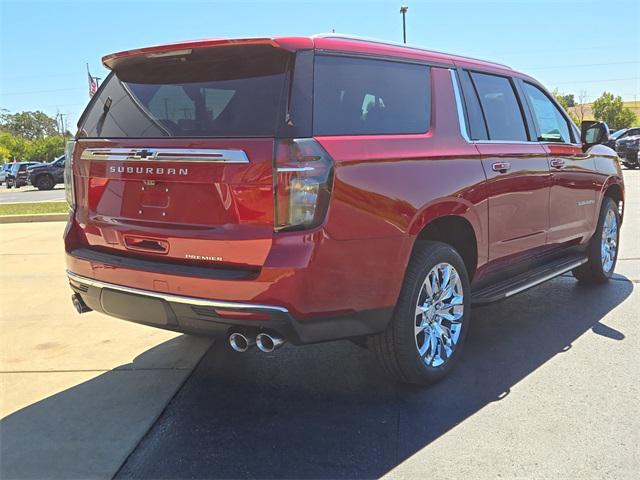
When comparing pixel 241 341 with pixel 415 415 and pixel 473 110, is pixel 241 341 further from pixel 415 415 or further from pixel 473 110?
pixel 473 110

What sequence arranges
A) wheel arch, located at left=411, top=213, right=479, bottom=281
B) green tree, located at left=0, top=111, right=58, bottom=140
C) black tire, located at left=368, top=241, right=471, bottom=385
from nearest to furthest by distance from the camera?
black tire, located at left=368, top=241, right=471, bottom=385
wheel arch, located at left=411, top=213, right=479, bottom=281
green tree, located at left=0, top=111, right=58, bottom=140

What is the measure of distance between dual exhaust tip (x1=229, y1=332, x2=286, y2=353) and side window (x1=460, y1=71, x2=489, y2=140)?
2025 mm

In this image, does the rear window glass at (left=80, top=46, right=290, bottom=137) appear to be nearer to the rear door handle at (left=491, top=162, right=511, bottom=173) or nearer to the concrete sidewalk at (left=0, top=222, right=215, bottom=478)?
the concrete sidewalk at (left=0, top=222, right=215, bottom=478)

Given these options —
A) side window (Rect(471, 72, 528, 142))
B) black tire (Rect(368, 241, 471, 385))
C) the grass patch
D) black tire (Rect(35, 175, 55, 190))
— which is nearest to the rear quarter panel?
black tire (Rect(368, 241, 471, 385))

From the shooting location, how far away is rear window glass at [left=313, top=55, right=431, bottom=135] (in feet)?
9.68

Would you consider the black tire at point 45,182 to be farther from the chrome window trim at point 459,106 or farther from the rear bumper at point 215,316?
the chrome window trim at point 459,106

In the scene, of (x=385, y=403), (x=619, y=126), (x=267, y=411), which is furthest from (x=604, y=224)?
(x=619, y=126)

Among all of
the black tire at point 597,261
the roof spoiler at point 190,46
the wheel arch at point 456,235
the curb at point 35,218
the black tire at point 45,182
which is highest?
the roof spoiler at point 190,46

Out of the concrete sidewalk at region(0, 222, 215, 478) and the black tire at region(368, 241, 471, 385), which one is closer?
the concrete sidewalk at region(0, 222, 215, 478)

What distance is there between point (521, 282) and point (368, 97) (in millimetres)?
1995

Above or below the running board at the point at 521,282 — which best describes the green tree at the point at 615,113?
above

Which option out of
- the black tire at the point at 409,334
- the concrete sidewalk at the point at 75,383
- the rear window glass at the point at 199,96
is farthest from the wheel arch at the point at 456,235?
the concrete sidewalk at the point at 75,383

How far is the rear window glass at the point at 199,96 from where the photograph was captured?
2.88 metres

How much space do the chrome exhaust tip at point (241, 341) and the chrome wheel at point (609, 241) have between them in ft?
13.9
